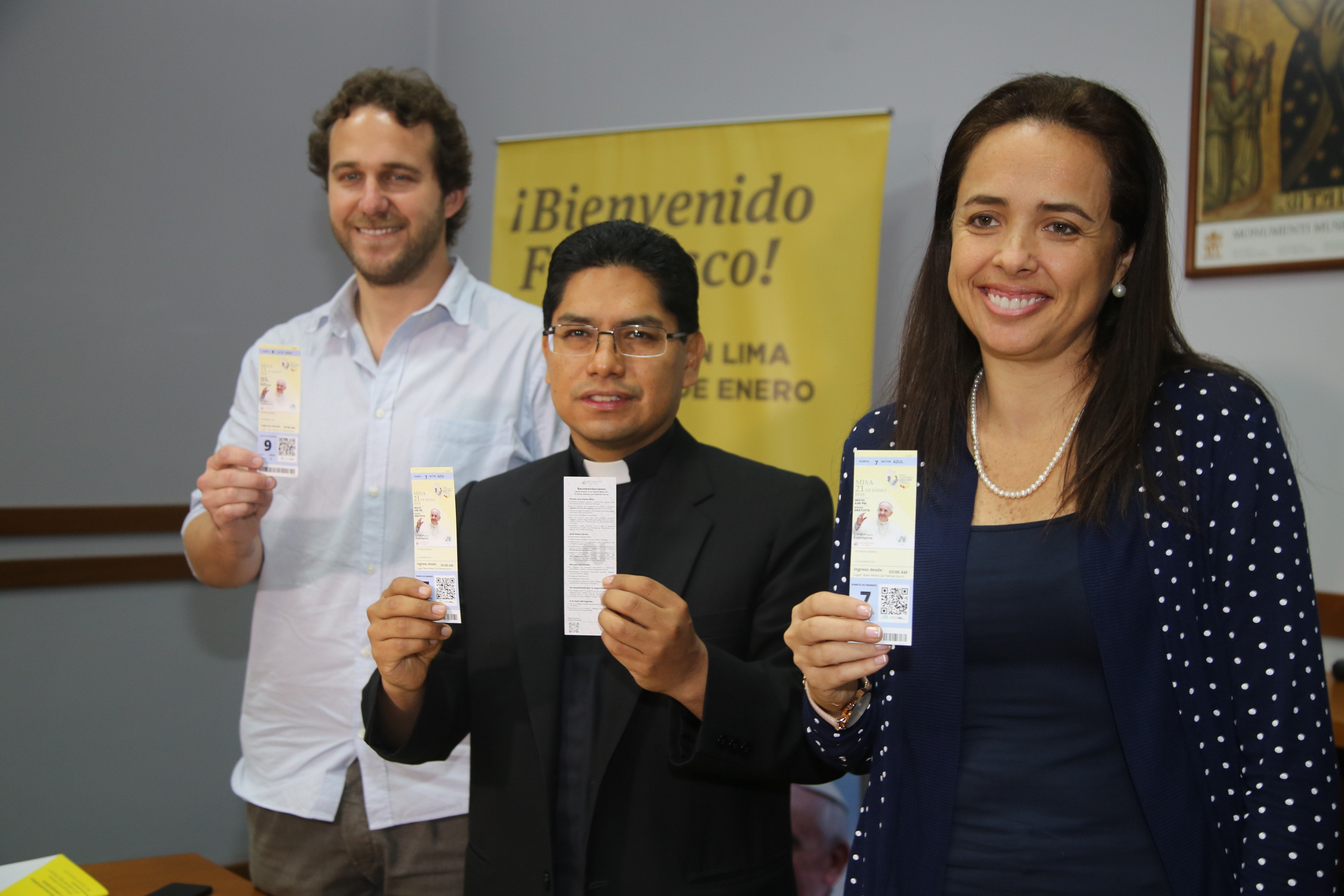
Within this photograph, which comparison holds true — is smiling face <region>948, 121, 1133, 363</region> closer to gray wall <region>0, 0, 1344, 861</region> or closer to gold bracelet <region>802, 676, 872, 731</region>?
gold bracelet <region>802, 676, 872, 731</region>

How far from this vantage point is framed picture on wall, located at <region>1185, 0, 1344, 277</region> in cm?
304

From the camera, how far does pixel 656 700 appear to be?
A: 1.80 metres

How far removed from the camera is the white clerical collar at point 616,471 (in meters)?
1.98

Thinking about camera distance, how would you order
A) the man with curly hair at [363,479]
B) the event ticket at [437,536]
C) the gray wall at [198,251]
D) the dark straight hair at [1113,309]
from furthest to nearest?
the gray wall at [198,251] → the man with curly hair at [363,479] → the event ticket at [437,536] → the dark straight hair at [1113,309]

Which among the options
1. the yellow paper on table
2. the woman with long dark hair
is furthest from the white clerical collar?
the yellow paper on table

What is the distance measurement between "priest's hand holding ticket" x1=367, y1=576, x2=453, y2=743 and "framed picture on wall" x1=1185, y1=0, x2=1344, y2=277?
278 cm

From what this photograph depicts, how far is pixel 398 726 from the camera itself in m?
1.87

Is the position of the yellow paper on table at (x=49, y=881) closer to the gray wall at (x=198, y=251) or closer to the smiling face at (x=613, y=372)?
the smiling face at (x=613, y=372)

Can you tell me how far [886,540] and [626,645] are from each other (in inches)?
18.5

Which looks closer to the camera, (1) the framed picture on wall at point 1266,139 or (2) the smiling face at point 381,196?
(2) the smiling face at point 381,196

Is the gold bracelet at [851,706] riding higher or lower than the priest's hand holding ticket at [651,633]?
lower

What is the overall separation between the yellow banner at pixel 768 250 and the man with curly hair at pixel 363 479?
1459mm

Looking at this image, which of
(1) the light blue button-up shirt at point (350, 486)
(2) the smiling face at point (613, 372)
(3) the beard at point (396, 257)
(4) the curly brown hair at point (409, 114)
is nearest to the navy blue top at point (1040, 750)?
(2) the smiling face at point (613, 372)

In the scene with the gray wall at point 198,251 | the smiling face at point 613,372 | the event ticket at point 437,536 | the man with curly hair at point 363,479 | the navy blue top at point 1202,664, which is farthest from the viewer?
the gray wall at point 198,251
